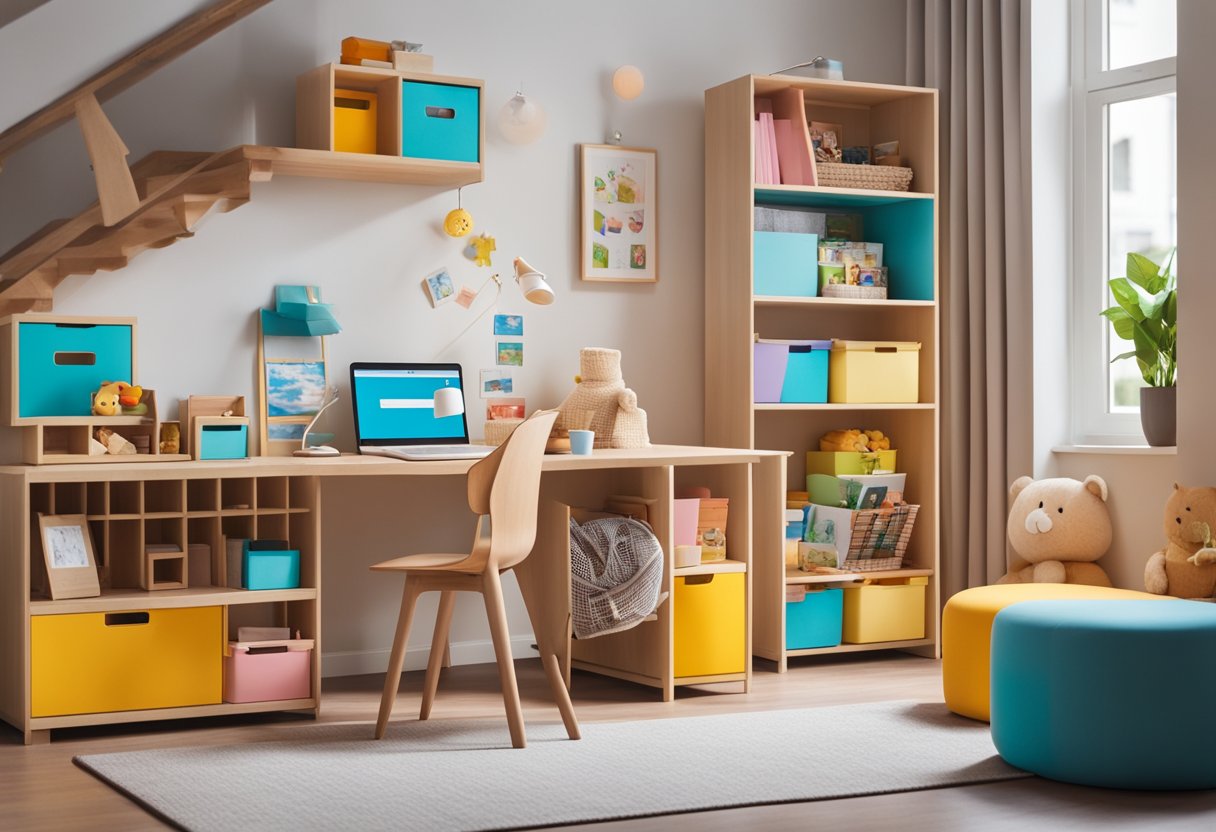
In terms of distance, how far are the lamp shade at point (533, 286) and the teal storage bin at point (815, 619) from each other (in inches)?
49.1

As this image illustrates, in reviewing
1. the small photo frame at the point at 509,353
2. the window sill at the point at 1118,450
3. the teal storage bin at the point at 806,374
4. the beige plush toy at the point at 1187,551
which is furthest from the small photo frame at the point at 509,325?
the beige plush toy at the point at 1187,551

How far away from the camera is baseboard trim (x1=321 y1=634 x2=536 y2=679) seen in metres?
4.45

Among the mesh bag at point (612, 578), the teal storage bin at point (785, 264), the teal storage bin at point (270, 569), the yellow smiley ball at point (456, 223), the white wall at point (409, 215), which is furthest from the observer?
the teal storage bin at point (785, 264)

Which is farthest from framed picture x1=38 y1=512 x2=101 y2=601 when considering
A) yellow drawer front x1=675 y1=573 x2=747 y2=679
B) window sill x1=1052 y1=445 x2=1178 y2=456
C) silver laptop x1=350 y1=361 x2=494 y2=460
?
window sill x1=1052 y1=445 x2=1178 y2=456

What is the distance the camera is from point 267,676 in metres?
3.78

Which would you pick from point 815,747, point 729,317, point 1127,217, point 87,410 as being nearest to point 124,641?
point 87,410

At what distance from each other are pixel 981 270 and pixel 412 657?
7.52 feet

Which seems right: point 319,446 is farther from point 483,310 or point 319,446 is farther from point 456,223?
point 456,223

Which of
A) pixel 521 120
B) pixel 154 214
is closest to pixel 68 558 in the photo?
pixel 154 214

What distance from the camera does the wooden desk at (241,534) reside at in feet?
11.7

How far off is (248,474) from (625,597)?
1.07m

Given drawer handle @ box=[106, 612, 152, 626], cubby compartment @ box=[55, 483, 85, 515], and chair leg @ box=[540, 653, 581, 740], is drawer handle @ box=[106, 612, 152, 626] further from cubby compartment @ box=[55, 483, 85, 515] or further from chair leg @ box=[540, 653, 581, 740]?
chair leg @ box=[540, 653, 581, 740]

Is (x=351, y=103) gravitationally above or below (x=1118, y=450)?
above

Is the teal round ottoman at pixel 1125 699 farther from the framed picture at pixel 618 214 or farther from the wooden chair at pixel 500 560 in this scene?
the framed picture at pixel 618 214
